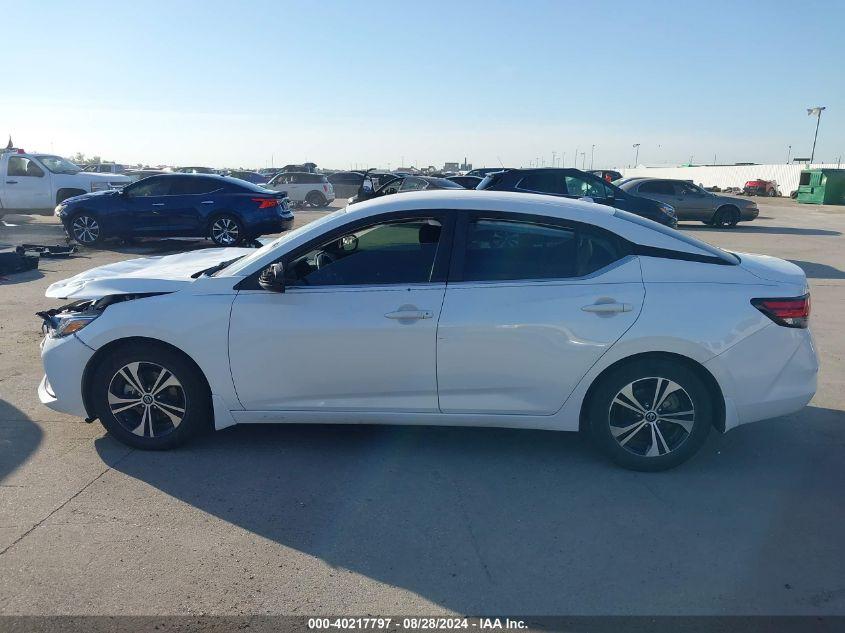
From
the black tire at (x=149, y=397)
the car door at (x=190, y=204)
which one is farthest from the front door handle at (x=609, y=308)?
the car door at (x=190, y=204)

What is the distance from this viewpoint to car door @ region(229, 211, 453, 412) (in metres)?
4.19

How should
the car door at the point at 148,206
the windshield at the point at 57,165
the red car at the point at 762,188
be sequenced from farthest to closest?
the red car at the point at 762,188, the windshield at the point at 57,165, the car door at the point at 148,206

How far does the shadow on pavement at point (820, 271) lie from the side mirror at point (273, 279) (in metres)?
10.7

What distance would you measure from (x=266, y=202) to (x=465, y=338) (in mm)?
11626

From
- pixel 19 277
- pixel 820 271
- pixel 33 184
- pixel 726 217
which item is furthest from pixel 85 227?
pixel 726 217

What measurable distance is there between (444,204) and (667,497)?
220 centimetres

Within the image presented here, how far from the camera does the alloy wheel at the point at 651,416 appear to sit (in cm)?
418

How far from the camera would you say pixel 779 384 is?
13.7ft

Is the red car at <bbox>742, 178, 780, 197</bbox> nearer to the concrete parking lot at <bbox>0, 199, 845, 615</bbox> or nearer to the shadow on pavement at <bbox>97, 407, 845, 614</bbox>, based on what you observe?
the concrete parking lot at <bbox>0, 199, 845, 615</bbox>

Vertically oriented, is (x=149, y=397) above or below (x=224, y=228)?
above

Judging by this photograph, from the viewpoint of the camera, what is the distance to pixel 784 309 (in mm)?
4137

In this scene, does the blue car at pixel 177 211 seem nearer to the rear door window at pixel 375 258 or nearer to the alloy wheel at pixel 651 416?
the rear door window at pixel 375 258

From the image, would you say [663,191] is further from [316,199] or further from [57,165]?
[57,165]

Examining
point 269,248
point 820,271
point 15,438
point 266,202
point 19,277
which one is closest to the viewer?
point 269,248
